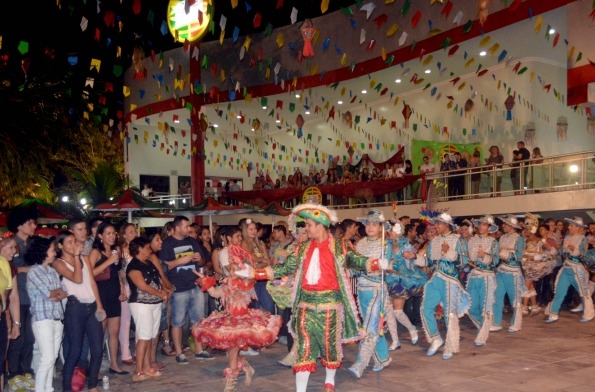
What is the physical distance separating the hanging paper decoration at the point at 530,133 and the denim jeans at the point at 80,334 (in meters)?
15.8

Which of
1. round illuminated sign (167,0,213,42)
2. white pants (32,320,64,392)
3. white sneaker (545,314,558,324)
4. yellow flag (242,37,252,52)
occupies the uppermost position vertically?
round illuminated sign (167,0,213,42)

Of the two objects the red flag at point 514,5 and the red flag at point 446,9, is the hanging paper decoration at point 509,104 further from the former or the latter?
the red flag at point 514,5

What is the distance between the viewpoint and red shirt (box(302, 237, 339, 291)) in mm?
6379

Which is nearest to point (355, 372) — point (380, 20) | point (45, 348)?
point (45, 348)

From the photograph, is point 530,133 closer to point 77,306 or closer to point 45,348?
point 77,306

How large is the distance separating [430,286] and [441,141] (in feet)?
47.8

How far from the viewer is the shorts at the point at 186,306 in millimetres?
8273

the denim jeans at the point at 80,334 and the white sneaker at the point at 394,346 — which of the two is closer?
the denim jeans at the point at 80,334

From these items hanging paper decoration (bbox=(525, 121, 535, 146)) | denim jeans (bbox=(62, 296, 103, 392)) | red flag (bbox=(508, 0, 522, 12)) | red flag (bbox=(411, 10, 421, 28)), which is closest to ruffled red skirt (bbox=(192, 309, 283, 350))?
denim jeans (bbox=(62, 296, 103, 392))

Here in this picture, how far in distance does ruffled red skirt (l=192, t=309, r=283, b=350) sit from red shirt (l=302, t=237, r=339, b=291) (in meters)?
0.76

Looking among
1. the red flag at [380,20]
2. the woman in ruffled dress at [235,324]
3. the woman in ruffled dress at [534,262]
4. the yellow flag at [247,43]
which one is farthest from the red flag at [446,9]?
the woman in ruffled dress at [235,324]

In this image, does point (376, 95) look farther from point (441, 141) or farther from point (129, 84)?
point (129, 84)

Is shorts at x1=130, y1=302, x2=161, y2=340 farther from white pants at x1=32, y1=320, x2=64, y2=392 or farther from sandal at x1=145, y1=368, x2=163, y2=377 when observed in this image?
white pants at x1=32, y1=320, x2=64, y2=392

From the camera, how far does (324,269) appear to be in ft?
21.0
